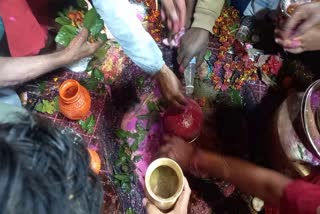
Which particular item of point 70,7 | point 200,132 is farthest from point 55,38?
point 200,132

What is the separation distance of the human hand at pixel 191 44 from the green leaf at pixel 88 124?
570 mm

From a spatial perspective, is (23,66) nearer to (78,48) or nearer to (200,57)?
(78,48)

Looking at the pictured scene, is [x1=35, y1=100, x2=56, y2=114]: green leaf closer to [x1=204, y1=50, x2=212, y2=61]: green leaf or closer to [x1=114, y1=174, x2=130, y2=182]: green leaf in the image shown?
[x1=114, y1=174, x2=130, y2=182]: green leaf

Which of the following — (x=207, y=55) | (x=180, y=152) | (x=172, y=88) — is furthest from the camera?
(x=207, y=55)

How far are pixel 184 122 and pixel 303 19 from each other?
2.37 ft

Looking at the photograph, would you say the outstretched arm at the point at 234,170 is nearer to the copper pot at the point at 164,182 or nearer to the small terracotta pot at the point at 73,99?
the copper pot at the point at 164,182

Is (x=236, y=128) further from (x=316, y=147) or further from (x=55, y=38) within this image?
(x=55, y=38)

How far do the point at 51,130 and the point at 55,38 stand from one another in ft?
4.42

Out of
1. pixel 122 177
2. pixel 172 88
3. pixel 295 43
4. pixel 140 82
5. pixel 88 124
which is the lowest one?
pixel 122 177

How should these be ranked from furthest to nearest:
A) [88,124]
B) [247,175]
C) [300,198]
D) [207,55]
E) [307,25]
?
1. [207,55]
2. [88,124]
3. [307,25]
4. [247,175]
5. [300,198]

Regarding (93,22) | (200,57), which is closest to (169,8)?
(200,57)

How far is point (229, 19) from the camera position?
2207 millimetres

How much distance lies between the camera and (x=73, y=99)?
1.78 metres

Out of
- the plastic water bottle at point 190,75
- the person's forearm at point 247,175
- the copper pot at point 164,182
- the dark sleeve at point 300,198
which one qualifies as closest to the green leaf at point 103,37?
the plastic water bottle at point 190,75
